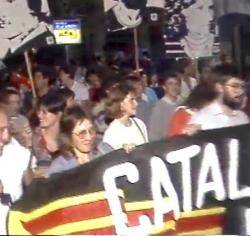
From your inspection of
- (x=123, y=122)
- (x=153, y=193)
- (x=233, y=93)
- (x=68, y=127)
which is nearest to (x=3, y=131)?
(x=68, y=127)

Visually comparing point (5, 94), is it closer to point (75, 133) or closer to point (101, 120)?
point (101, 120)

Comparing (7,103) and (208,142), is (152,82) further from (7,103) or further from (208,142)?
(208,142)

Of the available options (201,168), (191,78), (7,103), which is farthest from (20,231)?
(191,78)

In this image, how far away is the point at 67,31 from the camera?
Result: 825 centimetres

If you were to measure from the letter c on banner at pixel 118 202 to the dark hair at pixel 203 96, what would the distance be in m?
1.05

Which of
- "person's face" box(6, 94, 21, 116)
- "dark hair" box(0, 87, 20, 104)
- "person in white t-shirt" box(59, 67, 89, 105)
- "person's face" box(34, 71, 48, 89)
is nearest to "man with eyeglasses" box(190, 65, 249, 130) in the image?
"person's face" box(6, 94, 21, 116)

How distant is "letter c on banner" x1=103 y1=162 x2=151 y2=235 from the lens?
477 centimetres

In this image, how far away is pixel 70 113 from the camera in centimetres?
500

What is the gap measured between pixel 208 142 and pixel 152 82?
3614 millimetres

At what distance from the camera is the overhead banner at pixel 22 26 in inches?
311

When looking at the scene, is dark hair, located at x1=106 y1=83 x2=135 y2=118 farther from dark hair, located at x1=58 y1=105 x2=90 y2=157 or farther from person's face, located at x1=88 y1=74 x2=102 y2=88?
person's face, located at x1=88 y1=74 x2=102 y2=88

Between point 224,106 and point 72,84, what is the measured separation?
11.1 ft

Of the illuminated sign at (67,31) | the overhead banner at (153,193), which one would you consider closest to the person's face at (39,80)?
the illuminated sign at (67,31)

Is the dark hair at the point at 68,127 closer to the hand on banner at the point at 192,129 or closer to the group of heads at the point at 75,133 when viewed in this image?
the group of heads at the point at 75,133
